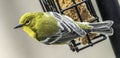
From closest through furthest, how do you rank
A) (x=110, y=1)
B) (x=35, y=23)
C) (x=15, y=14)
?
1. (x=35, y=23)
2. (x=110, y=1)
3. (x=15, y=14)

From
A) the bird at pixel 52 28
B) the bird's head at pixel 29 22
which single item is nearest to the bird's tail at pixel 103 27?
the bird at pixel 52 28

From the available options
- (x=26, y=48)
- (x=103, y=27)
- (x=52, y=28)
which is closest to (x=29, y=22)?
(x=52, y=28)

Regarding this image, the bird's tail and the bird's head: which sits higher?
the bird's head

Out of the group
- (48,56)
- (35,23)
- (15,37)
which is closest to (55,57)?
(48,56)

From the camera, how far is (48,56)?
82.5 inches

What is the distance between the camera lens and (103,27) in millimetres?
1275

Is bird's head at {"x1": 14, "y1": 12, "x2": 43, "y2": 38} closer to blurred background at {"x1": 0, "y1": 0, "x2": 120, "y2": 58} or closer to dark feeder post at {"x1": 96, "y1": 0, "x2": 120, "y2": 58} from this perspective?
dark feeder post at {"x1": 96, "y1": 0, "x2": 120, "y2": 58}

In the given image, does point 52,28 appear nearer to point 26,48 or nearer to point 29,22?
point 29,22

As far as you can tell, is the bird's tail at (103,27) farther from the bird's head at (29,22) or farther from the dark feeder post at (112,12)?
the bird's head at (29,22)

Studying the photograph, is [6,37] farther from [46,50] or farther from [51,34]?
[51,34]

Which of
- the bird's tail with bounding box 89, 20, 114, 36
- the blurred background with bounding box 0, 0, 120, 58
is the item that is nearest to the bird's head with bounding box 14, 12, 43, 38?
the bird's tail with bounding box 89, 20, 114, 36

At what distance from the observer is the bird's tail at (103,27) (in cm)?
128

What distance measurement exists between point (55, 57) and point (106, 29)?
0.83 metres

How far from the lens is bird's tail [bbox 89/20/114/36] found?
50.2 inches
